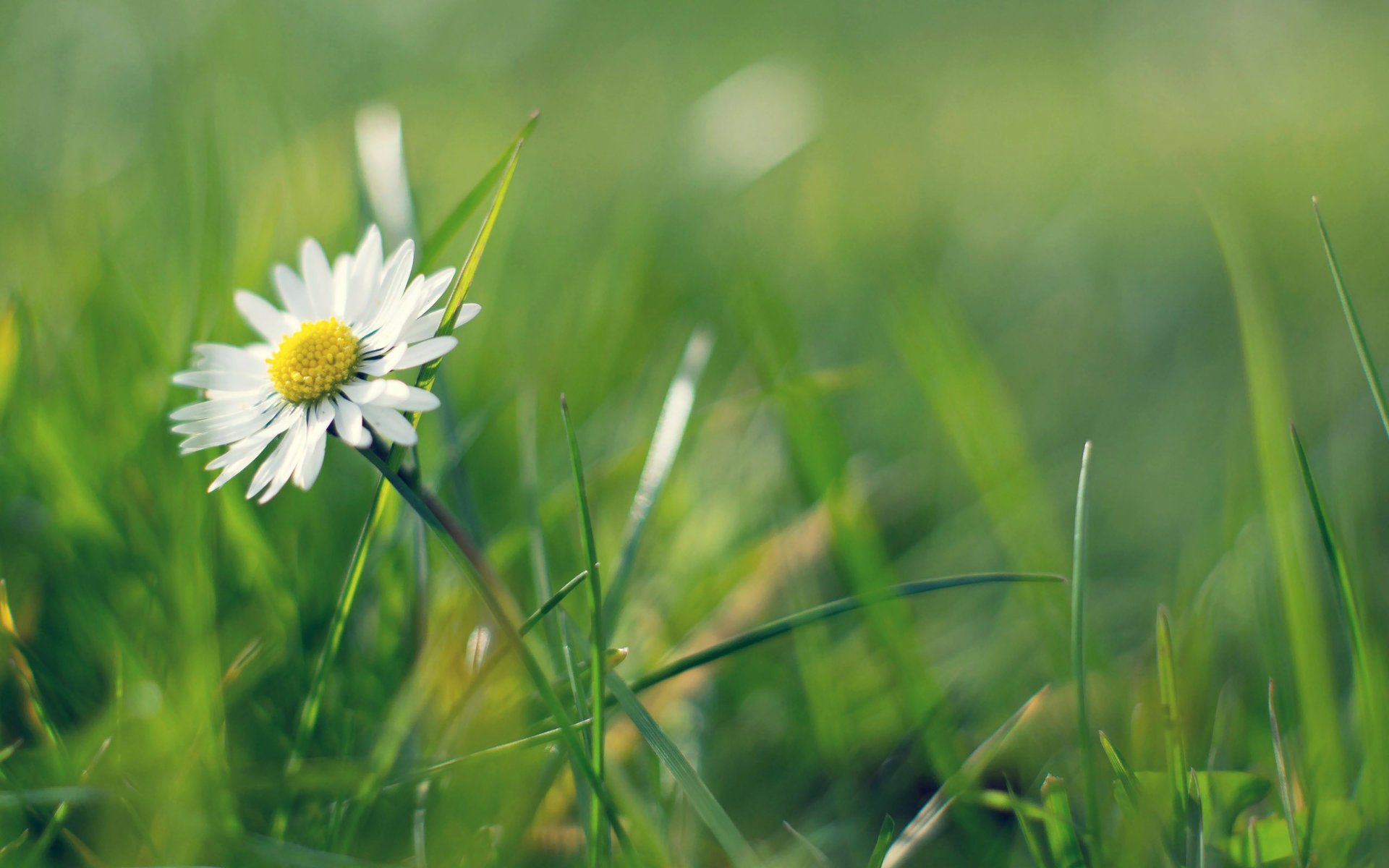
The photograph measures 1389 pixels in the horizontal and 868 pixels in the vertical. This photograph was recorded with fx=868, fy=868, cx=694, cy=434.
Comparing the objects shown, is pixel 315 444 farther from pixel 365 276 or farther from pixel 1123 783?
pixel 1123 783

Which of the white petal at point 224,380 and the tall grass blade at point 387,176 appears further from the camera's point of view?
the tall grass blade at point 387,176

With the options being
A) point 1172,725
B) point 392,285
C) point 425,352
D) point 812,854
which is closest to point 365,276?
point 392,285

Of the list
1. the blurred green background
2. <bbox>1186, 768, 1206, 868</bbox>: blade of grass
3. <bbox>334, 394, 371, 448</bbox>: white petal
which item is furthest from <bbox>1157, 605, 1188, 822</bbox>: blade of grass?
<bbox>334, 394, 371, 448</bbox>: white petal

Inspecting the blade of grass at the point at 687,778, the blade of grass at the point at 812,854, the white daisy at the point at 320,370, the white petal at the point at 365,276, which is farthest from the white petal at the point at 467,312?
the blade of grass at the point at 812,854

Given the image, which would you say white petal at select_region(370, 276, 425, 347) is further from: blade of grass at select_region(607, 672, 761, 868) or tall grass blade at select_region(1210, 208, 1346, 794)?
tall grass blade at select_region(1210, 208, 1346, 794)

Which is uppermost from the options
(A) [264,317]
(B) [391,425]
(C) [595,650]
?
(A) [264,317]

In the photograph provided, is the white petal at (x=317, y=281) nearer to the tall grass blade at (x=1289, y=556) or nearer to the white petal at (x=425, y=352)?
the white petal at (x=425, y=352)

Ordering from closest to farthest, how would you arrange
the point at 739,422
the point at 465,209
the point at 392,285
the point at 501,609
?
the point at 501,609 < the point at 392,285 < the point at 465,209 < the point at 739,422
